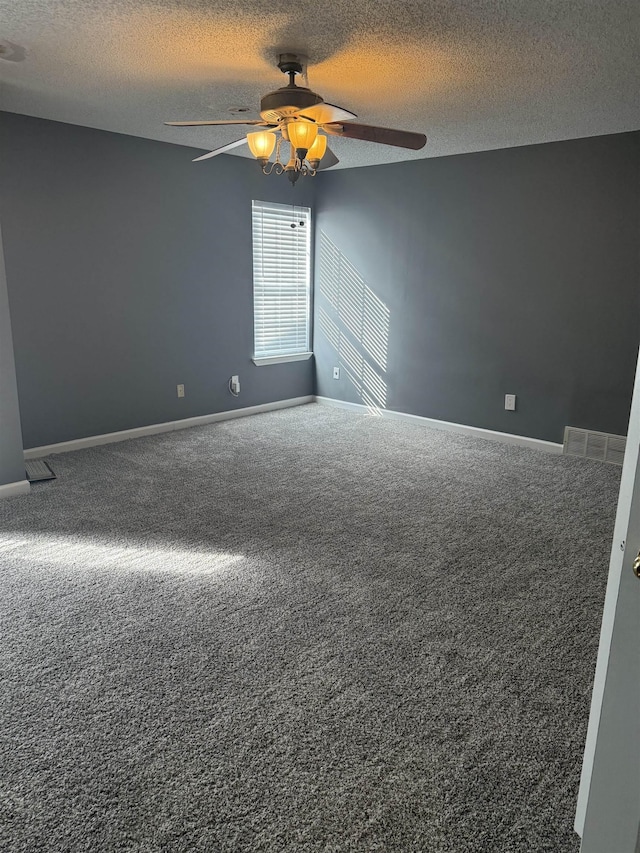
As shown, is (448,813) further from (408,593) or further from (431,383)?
(431,383)

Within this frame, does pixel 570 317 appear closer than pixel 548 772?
No

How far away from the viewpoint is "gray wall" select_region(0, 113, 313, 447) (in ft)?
13.8

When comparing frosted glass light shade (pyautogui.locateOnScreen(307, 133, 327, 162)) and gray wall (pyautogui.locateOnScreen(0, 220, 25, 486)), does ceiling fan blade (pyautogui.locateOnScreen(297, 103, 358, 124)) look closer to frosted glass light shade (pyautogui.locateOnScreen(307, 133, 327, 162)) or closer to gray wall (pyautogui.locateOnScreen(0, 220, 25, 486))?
frosted glass light shade (pyautogui.locateOnScreen(307, 133, 327, 162))

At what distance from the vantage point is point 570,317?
456 cm

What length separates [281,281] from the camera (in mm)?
5953

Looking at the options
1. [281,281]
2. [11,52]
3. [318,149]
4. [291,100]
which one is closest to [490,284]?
[281,281]

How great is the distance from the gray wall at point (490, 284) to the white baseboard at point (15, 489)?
322 centimetres

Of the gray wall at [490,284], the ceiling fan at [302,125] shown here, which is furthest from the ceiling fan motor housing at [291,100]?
the gray wall at [490,284]

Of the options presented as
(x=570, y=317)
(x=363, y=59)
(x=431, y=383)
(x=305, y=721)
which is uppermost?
(x=363, y=59)

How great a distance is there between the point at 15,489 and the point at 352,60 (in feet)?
9.90

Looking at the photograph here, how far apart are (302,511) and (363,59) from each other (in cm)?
231

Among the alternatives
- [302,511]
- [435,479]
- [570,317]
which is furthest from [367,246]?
[302,511]

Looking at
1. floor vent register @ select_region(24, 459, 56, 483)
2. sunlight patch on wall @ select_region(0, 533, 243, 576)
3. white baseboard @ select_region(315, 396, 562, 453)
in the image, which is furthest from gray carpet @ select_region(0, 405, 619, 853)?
white baseboard @ select_region(315, 396, 562, 453)

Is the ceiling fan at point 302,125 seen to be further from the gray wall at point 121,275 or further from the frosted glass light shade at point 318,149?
the gray wall at point 121,275
